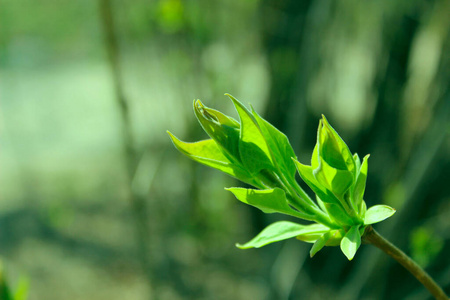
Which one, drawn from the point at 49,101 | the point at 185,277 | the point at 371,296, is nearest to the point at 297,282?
the point at 371,296

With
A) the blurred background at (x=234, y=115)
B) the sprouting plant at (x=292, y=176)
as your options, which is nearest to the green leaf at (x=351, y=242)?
A: the sprouting plant at (x=292, y=176)

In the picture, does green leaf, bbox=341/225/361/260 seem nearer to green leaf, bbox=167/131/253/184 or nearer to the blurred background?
green leaf, bbox=167/131/253/184

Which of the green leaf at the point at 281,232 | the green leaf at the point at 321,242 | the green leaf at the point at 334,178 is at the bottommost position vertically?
the green leaf at the point at 281,232

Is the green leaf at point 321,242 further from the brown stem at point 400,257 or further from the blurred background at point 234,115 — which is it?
the blurred background at point 234,115

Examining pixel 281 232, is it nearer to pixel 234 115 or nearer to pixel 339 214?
pixel 339 214

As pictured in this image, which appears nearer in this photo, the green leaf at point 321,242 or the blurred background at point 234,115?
the green leaf at point 321,242

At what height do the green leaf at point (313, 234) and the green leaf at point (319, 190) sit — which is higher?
the green leaf at point (319, 190)

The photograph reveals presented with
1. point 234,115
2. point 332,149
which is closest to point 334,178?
point 332,149

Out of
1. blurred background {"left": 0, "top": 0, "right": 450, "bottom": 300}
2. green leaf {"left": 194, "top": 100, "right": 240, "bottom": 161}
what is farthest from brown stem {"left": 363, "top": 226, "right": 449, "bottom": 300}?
blurred background {"left": 0, "top": 0, "right": 450, "bottom": 300}
